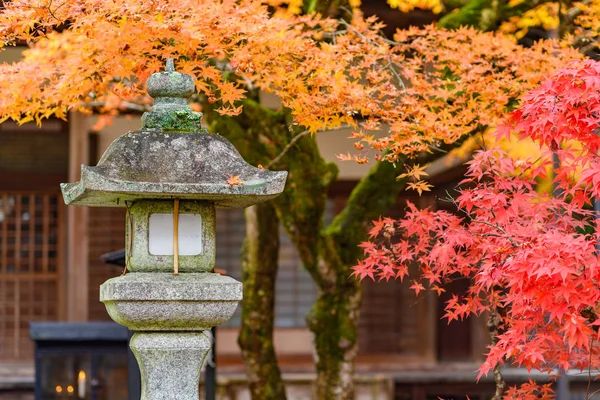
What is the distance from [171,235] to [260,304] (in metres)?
4.63

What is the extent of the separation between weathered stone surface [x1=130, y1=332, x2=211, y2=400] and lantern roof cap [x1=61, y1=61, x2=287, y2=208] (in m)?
0.84

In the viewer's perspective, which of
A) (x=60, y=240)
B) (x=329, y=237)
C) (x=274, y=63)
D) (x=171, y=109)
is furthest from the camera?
(x=60, y=240)

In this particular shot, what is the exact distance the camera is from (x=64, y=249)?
46.0 ft

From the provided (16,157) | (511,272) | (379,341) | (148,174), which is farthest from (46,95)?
(379,341)

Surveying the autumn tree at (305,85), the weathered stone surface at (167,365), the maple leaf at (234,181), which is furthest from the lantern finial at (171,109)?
the weathered stone surface at (167,365)

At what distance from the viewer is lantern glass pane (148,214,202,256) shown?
5.36m

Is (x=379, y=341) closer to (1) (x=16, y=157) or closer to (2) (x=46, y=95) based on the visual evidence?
(1) (x=16, y=157)

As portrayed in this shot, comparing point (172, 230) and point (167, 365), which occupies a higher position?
point (172, 230)

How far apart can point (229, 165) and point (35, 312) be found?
9607 millimetres

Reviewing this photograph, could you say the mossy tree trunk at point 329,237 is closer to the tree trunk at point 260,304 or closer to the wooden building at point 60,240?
the tree trunk at point 260,304

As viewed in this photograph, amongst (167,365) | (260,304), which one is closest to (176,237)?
(167,365)

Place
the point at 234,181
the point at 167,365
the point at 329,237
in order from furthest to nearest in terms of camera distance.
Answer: the point at 329,237, the point at 167,365, the point at 234,181

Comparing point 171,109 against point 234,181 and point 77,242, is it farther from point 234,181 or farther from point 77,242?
point 77,242

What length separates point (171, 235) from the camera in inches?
212
